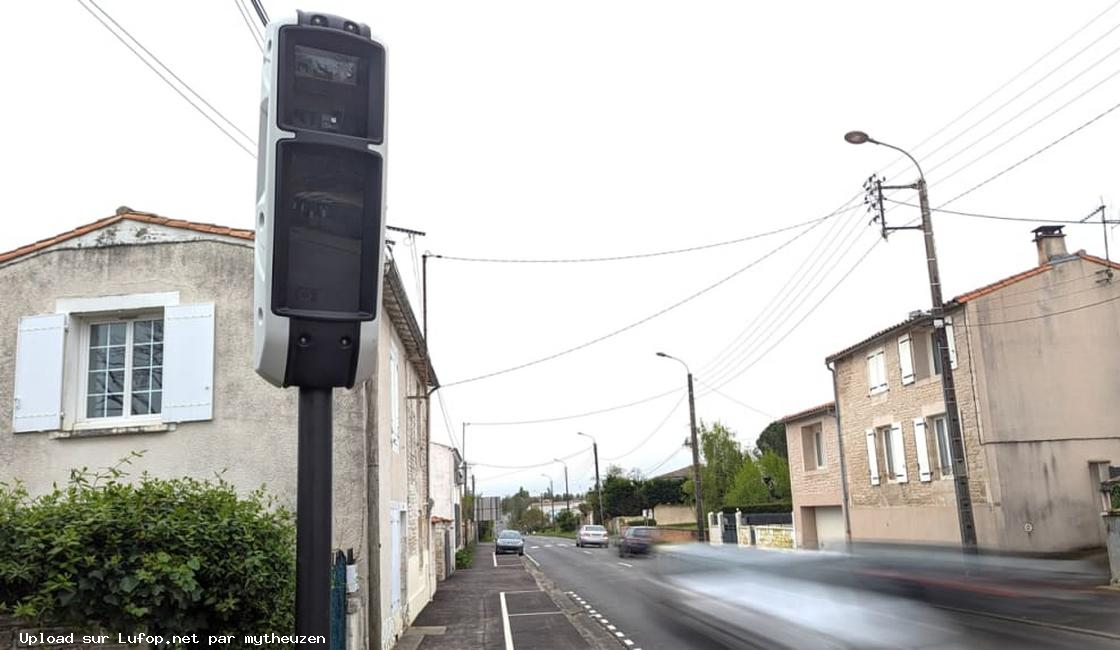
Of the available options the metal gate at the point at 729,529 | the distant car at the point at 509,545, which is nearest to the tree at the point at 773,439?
the distant car at the point at 509,545

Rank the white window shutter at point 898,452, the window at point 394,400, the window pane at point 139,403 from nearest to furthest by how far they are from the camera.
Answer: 1. the window pane at point 139,403
2. the window at point 394,400
3. the white window shutter at point 898,452

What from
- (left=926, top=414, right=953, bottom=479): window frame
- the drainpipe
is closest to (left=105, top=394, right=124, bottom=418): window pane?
(left=926, top=414, right=953, bottom=479): window frame

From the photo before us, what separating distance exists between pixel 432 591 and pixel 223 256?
14899mm

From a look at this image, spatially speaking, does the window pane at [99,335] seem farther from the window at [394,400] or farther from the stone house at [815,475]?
the stone house at [815,475]

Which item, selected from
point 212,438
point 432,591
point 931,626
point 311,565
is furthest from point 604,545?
point 311,565

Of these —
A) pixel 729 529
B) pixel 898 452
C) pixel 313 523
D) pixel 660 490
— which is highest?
pixel 898 452

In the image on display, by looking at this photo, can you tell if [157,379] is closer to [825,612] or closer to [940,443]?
[825,612]

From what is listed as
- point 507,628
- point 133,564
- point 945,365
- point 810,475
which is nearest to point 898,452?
point 810,475

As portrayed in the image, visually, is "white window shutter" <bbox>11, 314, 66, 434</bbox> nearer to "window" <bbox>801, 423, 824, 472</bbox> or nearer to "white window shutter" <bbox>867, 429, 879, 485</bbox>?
"white window shutter" <bbox>867, 429, 879, 485</bbox>

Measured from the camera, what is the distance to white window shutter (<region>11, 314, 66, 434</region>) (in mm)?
10812

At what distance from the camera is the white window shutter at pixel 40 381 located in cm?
1081

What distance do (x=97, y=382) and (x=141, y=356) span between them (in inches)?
25.0

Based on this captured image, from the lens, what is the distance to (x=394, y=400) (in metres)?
15.1

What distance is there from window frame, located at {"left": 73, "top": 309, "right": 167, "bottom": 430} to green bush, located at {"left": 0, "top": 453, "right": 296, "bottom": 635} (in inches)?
172
